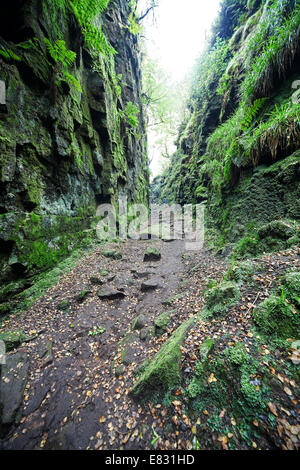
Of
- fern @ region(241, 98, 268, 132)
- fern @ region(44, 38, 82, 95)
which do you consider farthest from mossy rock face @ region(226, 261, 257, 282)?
fern @ region(44, 38, 82, 95)

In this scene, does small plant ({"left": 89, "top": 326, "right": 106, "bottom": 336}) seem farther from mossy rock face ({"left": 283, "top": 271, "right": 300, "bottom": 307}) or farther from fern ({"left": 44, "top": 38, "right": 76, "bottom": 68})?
fern ({"left": 44, "top": 38, "right": 76, "bottom": 68})

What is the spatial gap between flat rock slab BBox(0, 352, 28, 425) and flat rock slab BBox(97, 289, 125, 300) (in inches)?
83.4

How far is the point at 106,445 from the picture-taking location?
217cm

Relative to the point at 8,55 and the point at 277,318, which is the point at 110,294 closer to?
the point at 277,318

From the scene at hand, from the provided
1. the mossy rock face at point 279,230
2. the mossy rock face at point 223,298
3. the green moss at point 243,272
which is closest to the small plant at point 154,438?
the mossy rock face at point 223,298

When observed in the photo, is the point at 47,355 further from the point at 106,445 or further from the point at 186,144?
the point at 186,144

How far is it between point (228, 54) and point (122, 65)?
7.87 metres

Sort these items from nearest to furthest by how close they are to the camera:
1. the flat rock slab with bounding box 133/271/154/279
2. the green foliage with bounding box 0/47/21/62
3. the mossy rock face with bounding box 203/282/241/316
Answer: the mossy rock face with bounding box 203/282/241/316
the green foliage with bounding box 0/47/21/62
the flat rock slab with bounding box 133/271/154/279

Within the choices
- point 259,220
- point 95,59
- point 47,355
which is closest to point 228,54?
point 95,59

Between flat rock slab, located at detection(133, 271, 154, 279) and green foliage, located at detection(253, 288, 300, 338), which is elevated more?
green foliage, located at detection(253, 288, 300, 338)

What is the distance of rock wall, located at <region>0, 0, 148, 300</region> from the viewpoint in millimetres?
4309

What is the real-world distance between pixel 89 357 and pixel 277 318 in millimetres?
3579

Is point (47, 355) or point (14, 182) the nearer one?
point (47, 355)

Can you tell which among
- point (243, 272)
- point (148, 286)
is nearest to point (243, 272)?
point (243, 272)
